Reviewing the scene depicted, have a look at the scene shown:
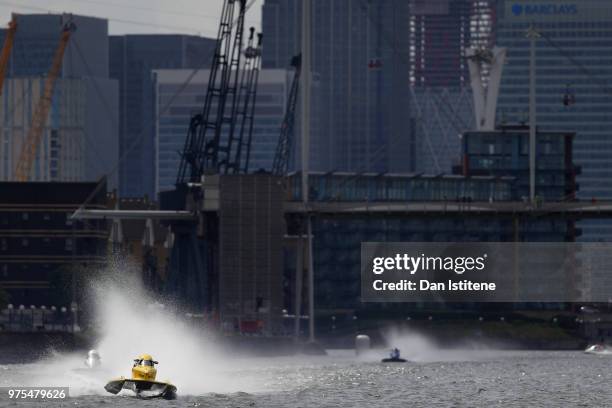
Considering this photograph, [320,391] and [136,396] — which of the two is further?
[320,391]

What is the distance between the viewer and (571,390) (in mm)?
144375

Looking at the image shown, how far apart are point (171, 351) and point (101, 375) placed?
45.2 m

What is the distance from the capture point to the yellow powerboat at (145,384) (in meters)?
117

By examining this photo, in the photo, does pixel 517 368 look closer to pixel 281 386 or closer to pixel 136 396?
pixel 281 386

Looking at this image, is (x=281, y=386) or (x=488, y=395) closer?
(x=488, y=395)

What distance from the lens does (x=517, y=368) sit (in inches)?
7446

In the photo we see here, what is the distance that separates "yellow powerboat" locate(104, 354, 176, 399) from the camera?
11744 centimetres

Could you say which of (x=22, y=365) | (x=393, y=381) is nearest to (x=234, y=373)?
(x=393, y=381)

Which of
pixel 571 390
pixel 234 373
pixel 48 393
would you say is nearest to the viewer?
pixel 48 393

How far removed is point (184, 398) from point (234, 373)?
44.8 m

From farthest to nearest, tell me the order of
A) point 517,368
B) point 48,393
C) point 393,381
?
1. point 517,368
2. point 393,381
3. point 48,393

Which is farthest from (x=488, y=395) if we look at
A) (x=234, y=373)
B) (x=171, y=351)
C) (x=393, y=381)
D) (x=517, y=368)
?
(x=171, y=351)

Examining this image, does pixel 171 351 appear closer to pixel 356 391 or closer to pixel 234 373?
pixel 234 373

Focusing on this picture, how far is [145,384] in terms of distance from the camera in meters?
118
